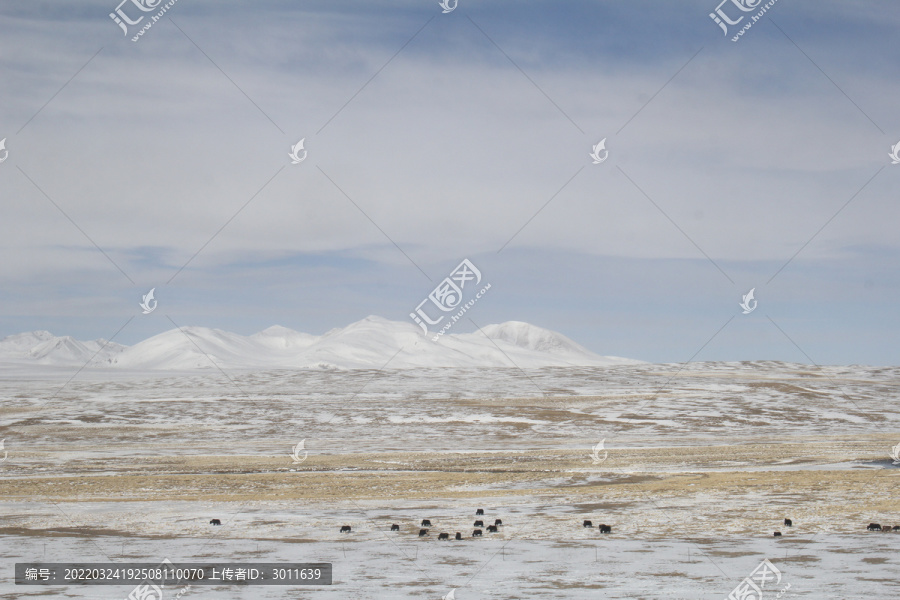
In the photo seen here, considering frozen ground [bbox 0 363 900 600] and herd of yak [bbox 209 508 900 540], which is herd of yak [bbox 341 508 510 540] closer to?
herd of yak [bbox 209 508 900 540]

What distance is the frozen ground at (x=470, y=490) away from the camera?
1939 cm

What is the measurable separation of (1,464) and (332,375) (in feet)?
327

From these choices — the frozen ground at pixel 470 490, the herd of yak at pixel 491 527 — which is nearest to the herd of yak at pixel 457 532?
the herd of yak at pixel 491 527

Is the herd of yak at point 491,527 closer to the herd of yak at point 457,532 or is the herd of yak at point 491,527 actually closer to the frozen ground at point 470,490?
the herd of yak at point 457,532

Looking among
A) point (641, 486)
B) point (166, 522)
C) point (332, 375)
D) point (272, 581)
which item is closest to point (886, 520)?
point (641, 486)

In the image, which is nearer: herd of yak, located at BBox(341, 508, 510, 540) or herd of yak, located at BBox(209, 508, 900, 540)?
herd of yak, located at BBox(209, 508, 900, 540)

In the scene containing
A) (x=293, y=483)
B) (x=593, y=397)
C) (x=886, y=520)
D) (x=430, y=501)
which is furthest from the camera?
(x=593, y=397)

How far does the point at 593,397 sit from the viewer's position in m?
110

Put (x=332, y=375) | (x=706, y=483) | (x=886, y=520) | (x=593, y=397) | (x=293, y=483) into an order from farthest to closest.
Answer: (x=332, y=375)
(x=593, y=397)
(x=293, y=483)
(x=706, y=483)
(x=886, y=520)

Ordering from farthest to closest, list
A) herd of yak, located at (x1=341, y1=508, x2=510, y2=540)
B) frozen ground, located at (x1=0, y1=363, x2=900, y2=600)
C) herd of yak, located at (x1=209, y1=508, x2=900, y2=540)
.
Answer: herd of yak, located at (x1=341, y1=508, x2=510, y2=540) → herd of yak, located at (x1=209, y1=508, x2=900, y2=540) → frozen ground, located at (x1=0, y1=363, x2=900, y2=600)

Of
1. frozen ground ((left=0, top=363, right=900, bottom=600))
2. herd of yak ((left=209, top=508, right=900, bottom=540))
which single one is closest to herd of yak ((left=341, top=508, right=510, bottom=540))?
herd of yak ((left=209, top=508, right=900, bottom=540))

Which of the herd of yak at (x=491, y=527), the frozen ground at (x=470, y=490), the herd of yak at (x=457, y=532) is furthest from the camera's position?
the herd of yak at (x=457, y=532)

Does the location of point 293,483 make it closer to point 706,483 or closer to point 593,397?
point 706,483

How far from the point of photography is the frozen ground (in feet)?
63.6
